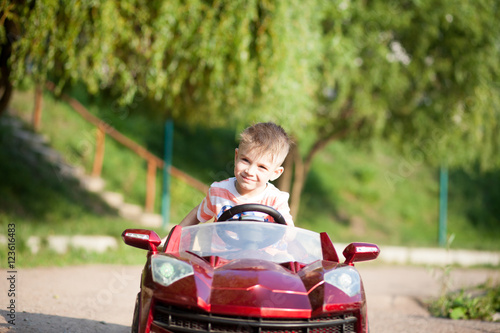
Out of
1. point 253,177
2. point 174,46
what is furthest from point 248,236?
point 174,46

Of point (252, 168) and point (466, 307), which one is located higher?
point (252, 168)

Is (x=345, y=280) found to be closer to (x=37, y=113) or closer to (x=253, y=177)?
(x=253, y=177)

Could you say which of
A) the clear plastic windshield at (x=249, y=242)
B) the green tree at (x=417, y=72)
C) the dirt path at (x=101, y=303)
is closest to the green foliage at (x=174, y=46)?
the dirt path at (x=101, y=303)

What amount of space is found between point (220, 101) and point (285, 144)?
19.7 ft

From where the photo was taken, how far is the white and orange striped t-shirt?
3.52 m

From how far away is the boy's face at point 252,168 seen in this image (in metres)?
3.34

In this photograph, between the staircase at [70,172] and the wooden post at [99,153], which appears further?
the wooden post at [99,153]

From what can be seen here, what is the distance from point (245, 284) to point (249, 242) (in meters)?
0.55

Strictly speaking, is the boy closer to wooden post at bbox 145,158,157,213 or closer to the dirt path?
the dirt path

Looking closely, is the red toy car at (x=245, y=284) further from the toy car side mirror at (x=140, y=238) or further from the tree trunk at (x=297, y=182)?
the tree trunk at (x=297, y=182)

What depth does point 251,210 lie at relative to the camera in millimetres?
3236

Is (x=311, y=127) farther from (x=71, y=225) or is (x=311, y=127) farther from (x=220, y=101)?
(x=71, y=225)

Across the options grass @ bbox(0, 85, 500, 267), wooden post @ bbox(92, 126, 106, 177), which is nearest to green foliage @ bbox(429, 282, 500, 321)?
grass @ bbox(0, 85, 500, 267)

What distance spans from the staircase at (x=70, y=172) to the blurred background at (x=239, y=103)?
0.20 feet
